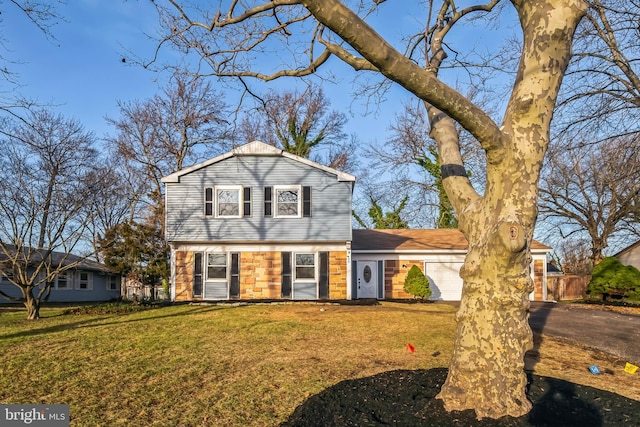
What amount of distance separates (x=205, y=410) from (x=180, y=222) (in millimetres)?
14180

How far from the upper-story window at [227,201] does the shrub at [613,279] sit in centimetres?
1568

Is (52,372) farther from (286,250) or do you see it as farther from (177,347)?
(286,250)

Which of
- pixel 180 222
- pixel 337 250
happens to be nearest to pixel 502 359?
pixel 337 250

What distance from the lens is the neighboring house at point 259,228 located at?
17594mm

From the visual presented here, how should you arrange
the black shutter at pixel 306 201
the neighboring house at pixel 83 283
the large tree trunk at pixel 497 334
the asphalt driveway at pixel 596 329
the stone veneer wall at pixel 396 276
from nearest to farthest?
the large tree trunk at pixel 497 334
the asphalt driveway at pixel 596 329
the black shutter at pixel 306 201
the stone veneer wall at pixel 396 276
the neighboring house at pixel 83 283

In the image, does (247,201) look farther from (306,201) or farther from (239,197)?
(306,201)

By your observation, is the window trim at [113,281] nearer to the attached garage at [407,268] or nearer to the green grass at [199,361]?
the attached garage at [407,268]

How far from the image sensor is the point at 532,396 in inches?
158

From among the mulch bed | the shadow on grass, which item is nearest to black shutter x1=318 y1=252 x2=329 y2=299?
the shadow on grass

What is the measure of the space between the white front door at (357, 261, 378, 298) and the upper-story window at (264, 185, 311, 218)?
4030mm

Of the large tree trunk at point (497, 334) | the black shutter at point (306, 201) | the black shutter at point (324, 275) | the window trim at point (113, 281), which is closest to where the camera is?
the large tree trunk at point (497, 334)

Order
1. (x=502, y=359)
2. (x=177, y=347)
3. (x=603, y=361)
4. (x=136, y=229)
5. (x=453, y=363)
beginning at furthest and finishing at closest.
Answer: (x=136, y=229)
(x=177, y=347)
(x=603, y=361)
(x=453, y=363)
(x=502, y=359)

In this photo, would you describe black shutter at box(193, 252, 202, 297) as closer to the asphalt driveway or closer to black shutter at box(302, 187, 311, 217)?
black shutter at box(302, 187, 311, 217)

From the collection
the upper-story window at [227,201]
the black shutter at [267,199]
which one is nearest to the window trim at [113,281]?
the upper-story window at [227,201]
